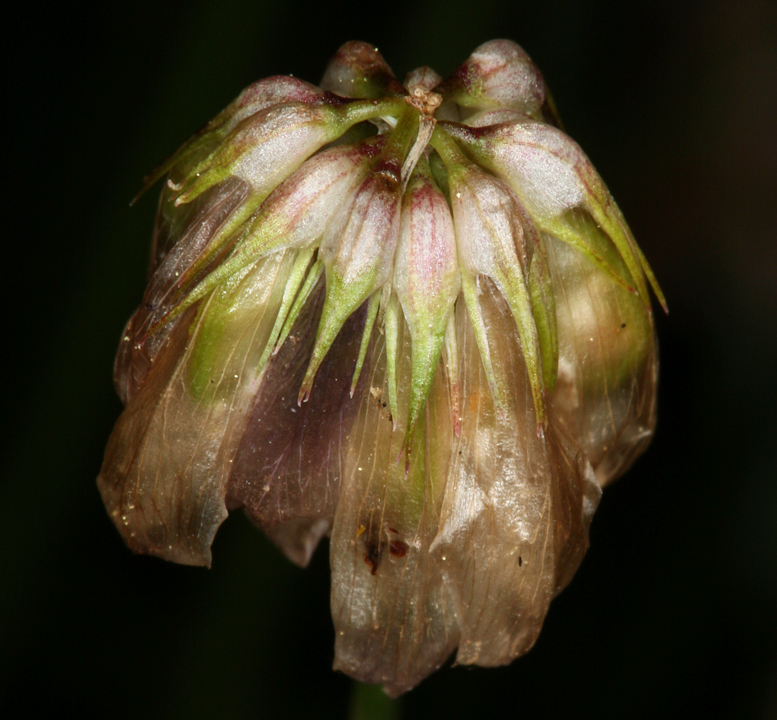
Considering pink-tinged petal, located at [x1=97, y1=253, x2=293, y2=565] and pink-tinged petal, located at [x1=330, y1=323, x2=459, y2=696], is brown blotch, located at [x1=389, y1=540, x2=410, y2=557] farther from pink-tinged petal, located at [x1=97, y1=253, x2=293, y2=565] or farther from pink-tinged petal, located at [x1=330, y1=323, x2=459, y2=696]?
pink-tinged petal, located at [x1=97, y1=253, x2=293, y2=565]

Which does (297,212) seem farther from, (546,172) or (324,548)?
(324,548)

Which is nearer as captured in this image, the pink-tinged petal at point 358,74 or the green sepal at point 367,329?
the green sepal at point 367,329

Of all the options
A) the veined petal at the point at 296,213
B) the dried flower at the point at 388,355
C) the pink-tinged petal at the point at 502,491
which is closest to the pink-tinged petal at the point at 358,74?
the dried flower at the point at 388,355

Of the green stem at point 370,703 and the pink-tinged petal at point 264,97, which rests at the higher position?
the pink-tinged petal at point 264,97

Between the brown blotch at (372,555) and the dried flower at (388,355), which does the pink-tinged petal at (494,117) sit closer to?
the dried flower at (388,355)

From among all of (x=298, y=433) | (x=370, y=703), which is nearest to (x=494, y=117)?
(x=298, y=433)

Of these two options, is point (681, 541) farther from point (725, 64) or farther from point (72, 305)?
point (72, 305)

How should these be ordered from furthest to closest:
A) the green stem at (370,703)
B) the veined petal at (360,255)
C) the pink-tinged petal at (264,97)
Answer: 1. the green stem at (370,703)
2. the pink-tinged petal at (264,97)
3. the veined petal at (360,255)

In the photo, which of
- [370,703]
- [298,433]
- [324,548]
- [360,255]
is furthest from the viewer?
[324,548]
